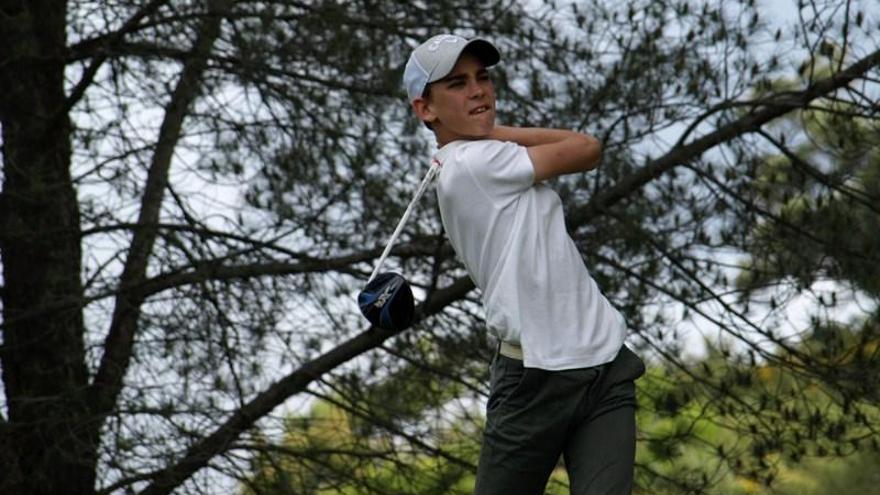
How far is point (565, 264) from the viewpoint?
3.22 metres

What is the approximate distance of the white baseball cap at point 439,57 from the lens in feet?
10.9

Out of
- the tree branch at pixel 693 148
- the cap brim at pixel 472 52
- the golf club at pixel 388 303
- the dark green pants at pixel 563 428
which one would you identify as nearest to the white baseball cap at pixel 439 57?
the cap brim at pixel 472 52

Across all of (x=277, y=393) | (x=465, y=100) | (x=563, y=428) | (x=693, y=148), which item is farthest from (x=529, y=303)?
(x=277, y=393)

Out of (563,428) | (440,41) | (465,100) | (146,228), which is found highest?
(146,228)

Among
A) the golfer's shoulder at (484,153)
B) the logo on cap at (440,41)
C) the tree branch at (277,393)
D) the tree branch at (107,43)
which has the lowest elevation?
the golfer's shoulder at (484,153)

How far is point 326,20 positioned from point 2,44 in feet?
4.23

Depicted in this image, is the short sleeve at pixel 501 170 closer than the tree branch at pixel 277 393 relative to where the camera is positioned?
Yes

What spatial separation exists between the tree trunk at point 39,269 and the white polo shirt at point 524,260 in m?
3.12

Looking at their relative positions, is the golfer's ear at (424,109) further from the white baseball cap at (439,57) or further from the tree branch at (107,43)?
the tree branch at (107,43)

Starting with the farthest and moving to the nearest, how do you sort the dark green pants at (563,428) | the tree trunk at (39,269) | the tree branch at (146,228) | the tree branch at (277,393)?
the tree branch at (146,228) → the tree trunk at (39,269) → the tree branch at (277,393) → the dark green pants at (563,428)

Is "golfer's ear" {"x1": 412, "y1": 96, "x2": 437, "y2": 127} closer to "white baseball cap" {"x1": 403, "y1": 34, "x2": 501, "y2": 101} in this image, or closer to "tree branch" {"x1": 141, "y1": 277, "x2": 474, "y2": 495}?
"white baseball cap" {"x1": 403, "y1": 34, "x2": 501, "y2": 101}

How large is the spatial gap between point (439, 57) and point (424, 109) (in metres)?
0.11

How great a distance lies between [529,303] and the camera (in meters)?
3.18

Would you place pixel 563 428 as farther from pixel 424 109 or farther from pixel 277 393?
pixel 277 393
